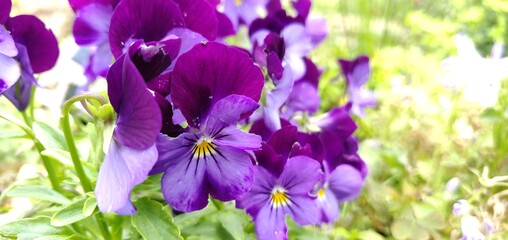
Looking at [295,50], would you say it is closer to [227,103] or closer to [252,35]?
[252,35]

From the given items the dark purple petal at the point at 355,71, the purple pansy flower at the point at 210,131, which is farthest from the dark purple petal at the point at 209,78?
the dark purple petal at the point at 355,71

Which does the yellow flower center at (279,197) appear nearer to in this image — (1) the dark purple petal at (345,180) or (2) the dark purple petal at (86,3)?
(1) the dark purple petal at (345,180)

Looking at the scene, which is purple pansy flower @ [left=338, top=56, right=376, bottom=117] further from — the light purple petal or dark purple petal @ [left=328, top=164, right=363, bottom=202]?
the light purple petal

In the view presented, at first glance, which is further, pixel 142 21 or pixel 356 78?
pixel 356 78

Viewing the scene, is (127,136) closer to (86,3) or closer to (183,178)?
(183,178)

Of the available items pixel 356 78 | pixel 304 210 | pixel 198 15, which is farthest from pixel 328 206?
pixel 198 15
